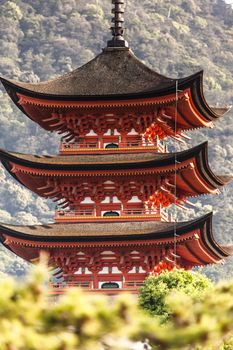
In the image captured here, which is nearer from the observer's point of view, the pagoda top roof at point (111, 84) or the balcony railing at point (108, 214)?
the balcony railing at point (108, 214)

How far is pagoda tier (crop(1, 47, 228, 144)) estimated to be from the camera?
50531mm

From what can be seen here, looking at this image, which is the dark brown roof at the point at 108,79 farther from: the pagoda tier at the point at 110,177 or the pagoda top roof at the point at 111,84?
the pagoda tier at the point at 110,177

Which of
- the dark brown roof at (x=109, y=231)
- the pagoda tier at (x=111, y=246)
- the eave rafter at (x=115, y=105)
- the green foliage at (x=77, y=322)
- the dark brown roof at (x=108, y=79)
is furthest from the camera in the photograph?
the dark brown roof at (x=108, y=79)

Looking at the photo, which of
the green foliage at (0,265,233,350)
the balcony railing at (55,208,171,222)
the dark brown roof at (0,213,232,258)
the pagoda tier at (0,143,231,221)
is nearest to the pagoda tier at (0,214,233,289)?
the dark brown roof at (0,213,232,258)

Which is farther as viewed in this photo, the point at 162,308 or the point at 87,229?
the point at 87,229

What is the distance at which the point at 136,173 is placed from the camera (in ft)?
162

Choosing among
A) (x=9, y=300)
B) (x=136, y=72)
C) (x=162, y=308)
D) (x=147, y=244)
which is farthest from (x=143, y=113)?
(x=9, y=300)

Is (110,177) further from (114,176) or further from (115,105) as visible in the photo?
(115,105)

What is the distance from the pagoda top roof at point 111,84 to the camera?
1987 inches

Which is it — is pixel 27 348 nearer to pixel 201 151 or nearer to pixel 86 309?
pixel 86 309

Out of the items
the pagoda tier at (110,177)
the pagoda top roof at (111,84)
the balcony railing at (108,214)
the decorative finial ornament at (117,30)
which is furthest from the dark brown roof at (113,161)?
the decorative finial ornament at (117,30)

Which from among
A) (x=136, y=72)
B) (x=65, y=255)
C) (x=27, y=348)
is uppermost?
(x=136, y=72)

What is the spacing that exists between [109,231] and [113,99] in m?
4.76

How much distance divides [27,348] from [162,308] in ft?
95.4
